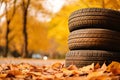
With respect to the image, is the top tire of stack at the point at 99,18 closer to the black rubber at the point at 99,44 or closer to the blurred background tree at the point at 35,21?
the black rubber at the point at 99,44

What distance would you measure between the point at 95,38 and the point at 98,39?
0.18 ft

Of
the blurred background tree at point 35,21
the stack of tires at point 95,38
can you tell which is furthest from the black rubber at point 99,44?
the blurred background tree at point 35,21

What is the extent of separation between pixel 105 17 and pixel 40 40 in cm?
5078

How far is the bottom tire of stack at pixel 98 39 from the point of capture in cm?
564

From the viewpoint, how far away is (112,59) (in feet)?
18.4

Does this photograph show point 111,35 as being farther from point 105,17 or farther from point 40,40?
point 40,40

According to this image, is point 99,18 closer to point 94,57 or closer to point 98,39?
point 98,39

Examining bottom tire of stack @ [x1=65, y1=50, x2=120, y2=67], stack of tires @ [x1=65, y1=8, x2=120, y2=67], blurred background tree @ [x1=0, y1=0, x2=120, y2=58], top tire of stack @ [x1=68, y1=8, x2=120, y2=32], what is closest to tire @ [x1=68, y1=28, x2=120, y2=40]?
stack of tires @ [x1=65, y1=8, x2=120, y2=67]

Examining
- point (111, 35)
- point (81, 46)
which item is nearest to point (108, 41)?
point (111, 35)

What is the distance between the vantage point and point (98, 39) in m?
5.68

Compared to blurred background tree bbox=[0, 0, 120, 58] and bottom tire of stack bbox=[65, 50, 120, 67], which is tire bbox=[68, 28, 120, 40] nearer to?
bottom tire of stack bbox=[65, 50, 120, 67]

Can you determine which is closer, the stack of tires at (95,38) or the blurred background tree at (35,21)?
the stack of tires at (95,38)

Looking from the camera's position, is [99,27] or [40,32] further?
[40,32]

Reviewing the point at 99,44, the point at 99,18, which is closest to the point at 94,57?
the point at 99,44
